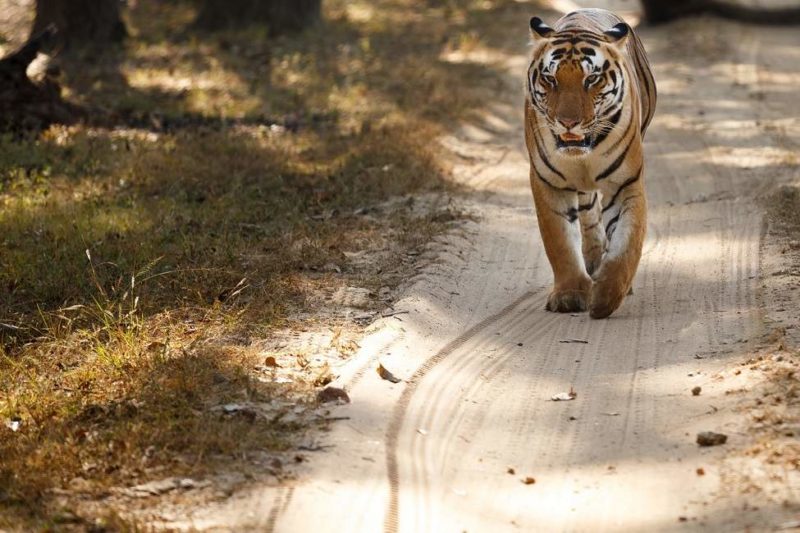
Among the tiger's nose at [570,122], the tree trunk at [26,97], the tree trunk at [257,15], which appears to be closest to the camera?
the tiger's nose at [570,122]

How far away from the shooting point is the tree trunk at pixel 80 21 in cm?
1566

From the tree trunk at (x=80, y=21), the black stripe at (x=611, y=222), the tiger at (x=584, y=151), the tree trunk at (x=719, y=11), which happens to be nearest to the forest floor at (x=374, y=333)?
the tiger at (x=584, y=151)

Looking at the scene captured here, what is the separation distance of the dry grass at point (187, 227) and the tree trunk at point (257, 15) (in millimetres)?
292

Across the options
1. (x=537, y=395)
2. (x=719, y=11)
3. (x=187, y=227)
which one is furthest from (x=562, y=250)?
(x=719, y=11)

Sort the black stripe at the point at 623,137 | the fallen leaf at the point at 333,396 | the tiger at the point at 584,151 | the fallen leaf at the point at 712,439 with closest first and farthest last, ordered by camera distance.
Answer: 1. the fallen leaf at the point at 712,439
2. the fallen leaf at the point at 333,396
3. the tiger at the point at 584,151
4. the black stripe at the point at 623,137

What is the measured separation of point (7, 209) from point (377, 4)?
12547 millimetres

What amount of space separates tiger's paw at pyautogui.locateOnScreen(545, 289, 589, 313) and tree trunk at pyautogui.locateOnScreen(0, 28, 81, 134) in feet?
20.6

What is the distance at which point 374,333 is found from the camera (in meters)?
6.61

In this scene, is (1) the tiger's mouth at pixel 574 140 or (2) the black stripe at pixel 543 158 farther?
(2) the black stripe at pixel 543 158

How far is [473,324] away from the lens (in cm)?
699

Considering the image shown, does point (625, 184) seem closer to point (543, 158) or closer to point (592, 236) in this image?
point (543, 158)

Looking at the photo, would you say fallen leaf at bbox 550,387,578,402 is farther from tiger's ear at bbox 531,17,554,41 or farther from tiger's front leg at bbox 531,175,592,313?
tiger's ear at bbox 531,17,554,41

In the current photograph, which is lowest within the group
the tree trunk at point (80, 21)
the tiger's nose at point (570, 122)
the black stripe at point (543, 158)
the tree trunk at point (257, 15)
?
the tree trunk at point (257, 15)

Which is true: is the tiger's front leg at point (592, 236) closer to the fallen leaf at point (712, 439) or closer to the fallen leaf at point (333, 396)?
the fallen leaf at point (333, 396)
